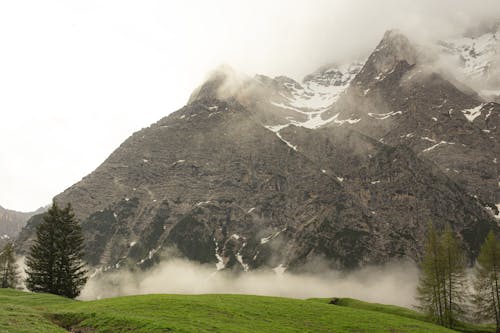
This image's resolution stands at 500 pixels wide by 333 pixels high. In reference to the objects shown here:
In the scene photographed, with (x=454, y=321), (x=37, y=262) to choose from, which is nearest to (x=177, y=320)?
(x=37, y=262)

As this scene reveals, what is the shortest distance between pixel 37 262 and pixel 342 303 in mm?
51462

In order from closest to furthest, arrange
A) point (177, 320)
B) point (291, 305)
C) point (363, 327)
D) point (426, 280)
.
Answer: point (177, 320) → point (363, 327) → point (291, 305) → point (426, 280)

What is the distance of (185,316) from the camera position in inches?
1604

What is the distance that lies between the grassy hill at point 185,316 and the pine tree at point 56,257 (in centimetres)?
1344

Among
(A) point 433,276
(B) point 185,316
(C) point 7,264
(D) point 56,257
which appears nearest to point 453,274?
(A) point 433,276

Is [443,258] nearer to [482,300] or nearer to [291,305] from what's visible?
[482,300]

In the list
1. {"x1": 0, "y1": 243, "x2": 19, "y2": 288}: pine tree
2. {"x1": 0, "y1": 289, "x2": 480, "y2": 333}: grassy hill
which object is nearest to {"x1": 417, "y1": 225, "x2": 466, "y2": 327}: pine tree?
{"x1": 0, "y1": 289, "x2": 480, "y2": 333}: grassy hill

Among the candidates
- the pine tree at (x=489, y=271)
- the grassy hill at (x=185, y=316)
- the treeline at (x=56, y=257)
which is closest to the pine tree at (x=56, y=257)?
the treeline at (x=56, y=257)

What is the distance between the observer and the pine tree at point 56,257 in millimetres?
70438

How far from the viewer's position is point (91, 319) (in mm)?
38688

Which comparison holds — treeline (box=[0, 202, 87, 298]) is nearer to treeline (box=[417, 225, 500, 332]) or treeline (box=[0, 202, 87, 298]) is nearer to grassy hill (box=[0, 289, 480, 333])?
grassy hill (box=[0, 289, 480, 333])

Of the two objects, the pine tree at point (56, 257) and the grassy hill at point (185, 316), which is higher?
the pine tree at point (56, 257)

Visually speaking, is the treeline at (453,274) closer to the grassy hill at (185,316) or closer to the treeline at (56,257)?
the grassy hill at (185,316)

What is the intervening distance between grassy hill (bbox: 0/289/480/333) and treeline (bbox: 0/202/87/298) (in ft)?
44.1
